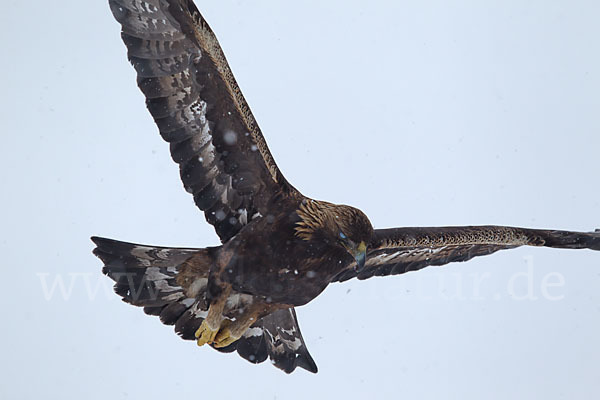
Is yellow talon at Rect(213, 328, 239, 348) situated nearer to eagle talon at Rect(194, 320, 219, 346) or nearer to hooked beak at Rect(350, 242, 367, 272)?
eagle talon at Rect(194, 320, 219, 346)

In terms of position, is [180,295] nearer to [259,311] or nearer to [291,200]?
[259,311]

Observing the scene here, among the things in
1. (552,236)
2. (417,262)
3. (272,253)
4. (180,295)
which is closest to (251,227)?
(272,253)

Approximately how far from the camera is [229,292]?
14.3 feet

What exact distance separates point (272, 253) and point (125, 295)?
1.08 metres

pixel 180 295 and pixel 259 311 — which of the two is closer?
pixel 259 311

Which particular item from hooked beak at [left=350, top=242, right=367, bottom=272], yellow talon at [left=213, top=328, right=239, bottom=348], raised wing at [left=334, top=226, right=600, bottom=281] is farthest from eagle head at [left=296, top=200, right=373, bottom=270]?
yellow talon at [left=213, top=328, right=239, bottom=348]

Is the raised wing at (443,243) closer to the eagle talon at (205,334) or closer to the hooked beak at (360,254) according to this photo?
the hooked beak at (360,254)

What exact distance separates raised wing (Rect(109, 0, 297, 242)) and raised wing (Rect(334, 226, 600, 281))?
77 centimetres

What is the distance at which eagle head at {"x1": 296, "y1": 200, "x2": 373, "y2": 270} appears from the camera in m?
4.17

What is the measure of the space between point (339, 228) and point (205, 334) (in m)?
1.13

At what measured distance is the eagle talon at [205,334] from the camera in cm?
453

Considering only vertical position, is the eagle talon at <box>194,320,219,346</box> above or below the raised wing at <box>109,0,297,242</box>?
below

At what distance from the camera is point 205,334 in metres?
4.57

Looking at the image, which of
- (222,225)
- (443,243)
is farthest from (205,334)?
Answer: (443,243)
